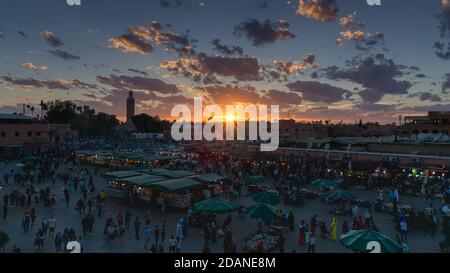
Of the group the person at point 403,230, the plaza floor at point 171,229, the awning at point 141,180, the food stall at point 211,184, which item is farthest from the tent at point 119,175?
the person at point 403,230

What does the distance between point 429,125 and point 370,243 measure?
6710 cm

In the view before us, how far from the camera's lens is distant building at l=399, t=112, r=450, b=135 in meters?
64.3

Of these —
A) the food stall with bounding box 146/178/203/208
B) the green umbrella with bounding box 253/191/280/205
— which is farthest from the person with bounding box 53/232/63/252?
the green umbrella with bounding box 253/191/280/205

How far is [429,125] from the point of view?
218 ft

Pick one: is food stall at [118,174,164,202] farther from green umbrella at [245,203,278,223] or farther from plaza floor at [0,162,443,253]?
green umbrella at [245,203,278,223]

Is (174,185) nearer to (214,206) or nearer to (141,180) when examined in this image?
(141,180)

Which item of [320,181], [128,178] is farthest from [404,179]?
[128,178]

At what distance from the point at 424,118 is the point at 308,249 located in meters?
69.9

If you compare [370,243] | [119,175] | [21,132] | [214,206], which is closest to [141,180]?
[119,175]

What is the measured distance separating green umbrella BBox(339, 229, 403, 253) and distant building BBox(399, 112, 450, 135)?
61.7m

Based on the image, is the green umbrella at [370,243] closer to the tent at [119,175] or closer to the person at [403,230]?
the person at [403,230]

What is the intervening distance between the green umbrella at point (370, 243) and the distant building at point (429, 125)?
61.7 meters

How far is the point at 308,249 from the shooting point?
48.0ft
